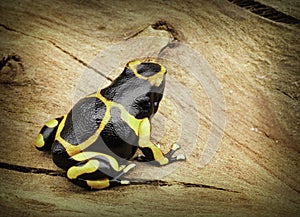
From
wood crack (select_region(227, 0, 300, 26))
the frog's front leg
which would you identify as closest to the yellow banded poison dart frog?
the frog's front leg

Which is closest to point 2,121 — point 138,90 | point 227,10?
point 138,90

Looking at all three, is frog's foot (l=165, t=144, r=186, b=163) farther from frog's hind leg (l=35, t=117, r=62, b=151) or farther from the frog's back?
frog's hind leg (l=35, t=117, r=62, b=151)

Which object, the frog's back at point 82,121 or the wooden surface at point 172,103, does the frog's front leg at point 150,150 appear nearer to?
the wooden surface at point 172,103

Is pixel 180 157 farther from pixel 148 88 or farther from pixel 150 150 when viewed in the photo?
pixel 148 88

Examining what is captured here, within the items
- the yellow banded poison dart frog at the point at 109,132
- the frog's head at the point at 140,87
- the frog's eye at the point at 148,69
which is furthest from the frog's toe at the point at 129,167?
the frog's eye at the point at 148,69

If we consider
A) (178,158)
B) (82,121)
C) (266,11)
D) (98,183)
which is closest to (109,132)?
(82,121)

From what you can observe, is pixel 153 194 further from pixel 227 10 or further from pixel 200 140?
pixel 227 10
